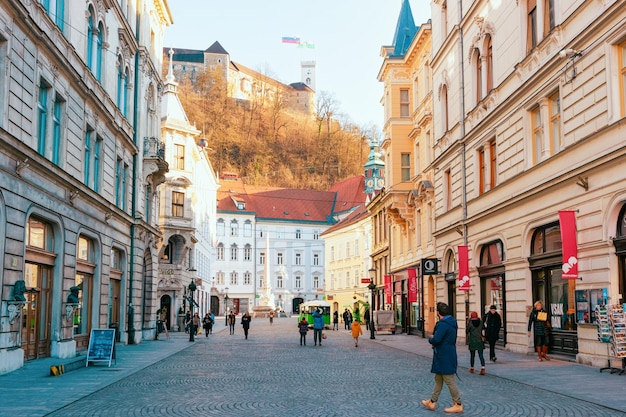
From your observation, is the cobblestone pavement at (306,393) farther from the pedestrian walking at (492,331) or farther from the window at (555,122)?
the window at (555,122)

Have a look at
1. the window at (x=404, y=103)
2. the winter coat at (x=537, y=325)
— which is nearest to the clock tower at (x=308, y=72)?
the window at (x=404, y=103)

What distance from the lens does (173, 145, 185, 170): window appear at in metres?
49.2

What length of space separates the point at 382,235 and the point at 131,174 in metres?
23.7

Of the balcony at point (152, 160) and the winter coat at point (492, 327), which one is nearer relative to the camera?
Result: the winter coat at point (492, 327)

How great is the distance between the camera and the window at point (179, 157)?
49188 mm

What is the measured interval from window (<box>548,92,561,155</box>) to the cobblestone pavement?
671 centimetres

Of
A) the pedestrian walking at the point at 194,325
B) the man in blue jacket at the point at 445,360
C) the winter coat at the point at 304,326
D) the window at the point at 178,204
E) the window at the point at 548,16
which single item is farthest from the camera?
the window at the point at 178,204

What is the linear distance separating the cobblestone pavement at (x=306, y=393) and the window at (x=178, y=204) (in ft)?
90.8

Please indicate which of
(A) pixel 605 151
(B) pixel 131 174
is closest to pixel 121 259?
(B) pixel 131 174

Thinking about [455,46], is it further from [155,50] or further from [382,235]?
[382,235]

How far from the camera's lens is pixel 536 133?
851 inches

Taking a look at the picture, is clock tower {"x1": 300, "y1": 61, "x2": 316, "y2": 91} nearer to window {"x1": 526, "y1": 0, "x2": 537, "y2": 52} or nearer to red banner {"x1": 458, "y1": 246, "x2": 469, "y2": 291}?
red banner {"x1": 458, "y1": 246, "x2": 469, "y2": 291}

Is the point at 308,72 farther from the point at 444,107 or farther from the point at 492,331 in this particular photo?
the point at 492,331

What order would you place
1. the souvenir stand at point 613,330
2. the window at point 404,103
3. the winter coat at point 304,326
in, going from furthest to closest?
the window at point 404,103 < the winter coat at point 304,326 < the souvenir stand at point 613,330
